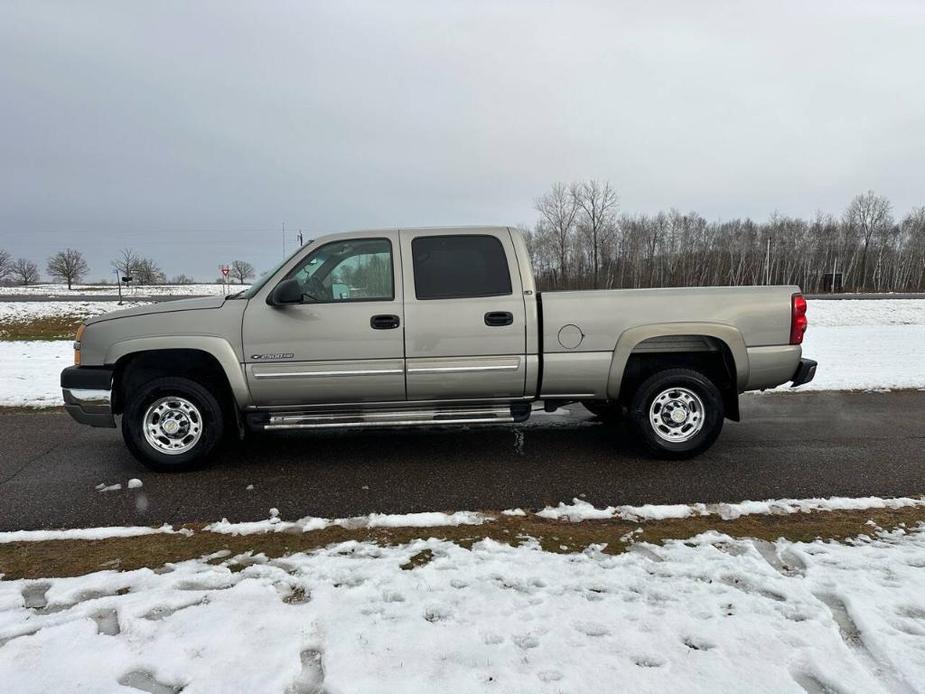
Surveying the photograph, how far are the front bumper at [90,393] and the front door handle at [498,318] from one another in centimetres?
321

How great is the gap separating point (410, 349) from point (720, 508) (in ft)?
8.61

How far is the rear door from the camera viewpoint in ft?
15.0

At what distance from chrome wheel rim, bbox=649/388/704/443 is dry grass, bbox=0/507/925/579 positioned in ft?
4.04

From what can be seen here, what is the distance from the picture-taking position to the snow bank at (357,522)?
352 cm

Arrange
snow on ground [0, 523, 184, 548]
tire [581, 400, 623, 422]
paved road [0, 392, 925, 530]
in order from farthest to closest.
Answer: tire [581, 400, 623, 422] → paved road [0, 392, 925, 530] → snow on ground [0, 523, 184, 548]

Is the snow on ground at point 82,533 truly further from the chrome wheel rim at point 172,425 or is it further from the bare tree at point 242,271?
the bare tree at point 242,271

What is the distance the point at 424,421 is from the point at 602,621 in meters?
2.43

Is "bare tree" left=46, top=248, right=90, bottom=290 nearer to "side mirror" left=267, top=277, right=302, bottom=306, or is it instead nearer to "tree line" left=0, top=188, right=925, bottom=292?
"tree line" left=0, top=188, right=925, bottom=292

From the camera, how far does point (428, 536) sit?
338 centimetres

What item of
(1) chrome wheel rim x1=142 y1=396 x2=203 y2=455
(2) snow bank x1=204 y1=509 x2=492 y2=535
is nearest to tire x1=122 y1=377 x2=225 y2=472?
(1) chrome wheel rim x1=142 y1=396 x2=203 y2=455

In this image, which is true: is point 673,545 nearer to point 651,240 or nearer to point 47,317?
point 47,317

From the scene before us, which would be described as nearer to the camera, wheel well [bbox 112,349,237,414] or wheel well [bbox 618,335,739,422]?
wheel well [bbox 112,349,237,414]

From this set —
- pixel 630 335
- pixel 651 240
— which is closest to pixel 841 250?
pixel 651 240

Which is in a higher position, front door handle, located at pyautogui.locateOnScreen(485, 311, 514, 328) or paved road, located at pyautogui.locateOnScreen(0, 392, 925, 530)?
front door handle, located at pyautogui.locateOnScreen(485, 311, 514, 328)
